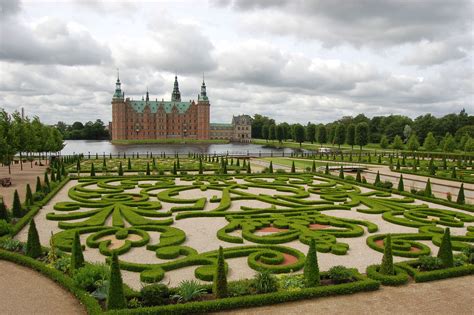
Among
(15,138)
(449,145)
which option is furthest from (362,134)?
(15,138)

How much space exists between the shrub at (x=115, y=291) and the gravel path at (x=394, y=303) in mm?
2174

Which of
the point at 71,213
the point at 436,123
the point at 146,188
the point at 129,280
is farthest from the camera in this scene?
the point at 436,123

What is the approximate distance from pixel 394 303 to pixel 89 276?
22.3 feet

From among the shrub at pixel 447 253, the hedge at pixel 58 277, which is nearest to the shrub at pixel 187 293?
the hedge at pixel 58 277

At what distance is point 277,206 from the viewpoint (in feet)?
60.0

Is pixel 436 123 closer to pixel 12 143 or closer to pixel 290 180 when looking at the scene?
pixel 290 180

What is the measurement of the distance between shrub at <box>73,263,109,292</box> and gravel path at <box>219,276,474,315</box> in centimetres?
306

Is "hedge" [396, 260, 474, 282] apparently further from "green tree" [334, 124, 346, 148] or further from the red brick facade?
the red brick facade

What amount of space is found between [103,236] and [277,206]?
8.34 meters

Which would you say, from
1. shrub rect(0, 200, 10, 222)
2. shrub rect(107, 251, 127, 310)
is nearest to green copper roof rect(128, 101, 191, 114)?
shrub rect(0, 200, 10, 222)

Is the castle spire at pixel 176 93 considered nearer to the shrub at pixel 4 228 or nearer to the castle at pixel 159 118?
the castle at pixel 159 118

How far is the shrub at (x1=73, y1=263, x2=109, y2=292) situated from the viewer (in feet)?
28.2

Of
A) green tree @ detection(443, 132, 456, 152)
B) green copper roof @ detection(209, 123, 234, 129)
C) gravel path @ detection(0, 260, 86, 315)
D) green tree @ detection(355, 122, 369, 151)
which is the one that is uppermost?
green copper roof @ detection(209, 123, 234, 129)

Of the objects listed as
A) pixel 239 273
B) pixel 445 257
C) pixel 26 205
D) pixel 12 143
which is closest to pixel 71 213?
pixel 26 205
